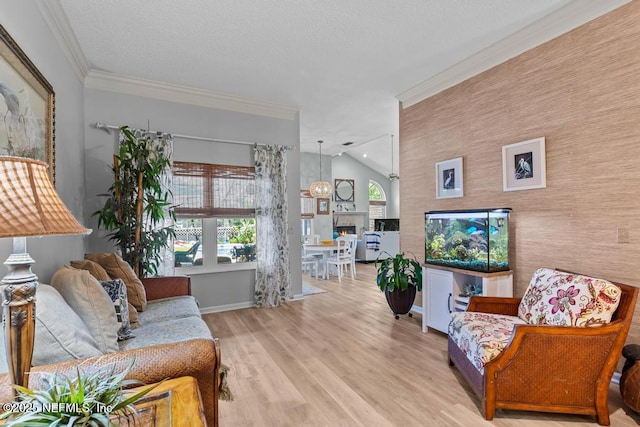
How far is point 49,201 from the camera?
103 cm

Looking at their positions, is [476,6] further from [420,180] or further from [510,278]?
[510,278]

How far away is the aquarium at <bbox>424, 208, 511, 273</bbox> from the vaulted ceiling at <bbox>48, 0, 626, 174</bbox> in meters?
1.60

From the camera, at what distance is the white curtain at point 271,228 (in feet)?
15.0

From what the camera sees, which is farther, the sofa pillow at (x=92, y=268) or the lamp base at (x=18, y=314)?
the sofa pillow at (x=92, y=268)

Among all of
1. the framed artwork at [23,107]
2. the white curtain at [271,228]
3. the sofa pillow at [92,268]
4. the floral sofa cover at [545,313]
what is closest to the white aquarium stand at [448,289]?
the floral sofa cover at [545,313]

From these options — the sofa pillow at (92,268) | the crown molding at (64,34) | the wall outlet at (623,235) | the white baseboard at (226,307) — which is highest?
the crown molding at (64,34)

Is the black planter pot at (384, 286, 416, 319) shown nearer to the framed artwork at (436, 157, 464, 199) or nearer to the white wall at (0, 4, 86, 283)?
the framed artwork at (436, 157, 464, 199)

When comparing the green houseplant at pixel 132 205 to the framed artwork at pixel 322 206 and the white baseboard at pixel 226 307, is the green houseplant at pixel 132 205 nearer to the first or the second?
the white baseboard at pixel 226 307

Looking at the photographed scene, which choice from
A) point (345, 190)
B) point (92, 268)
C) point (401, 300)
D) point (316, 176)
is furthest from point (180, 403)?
point (345, 190)

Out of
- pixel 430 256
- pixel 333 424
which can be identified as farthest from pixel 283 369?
pixel 430 256

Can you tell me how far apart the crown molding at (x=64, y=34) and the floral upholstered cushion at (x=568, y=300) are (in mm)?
4147

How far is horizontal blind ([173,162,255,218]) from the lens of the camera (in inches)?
165

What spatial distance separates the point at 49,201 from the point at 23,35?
178cm

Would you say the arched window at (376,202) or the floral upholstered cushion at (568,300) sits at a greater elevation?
the arched window at (376,202)
